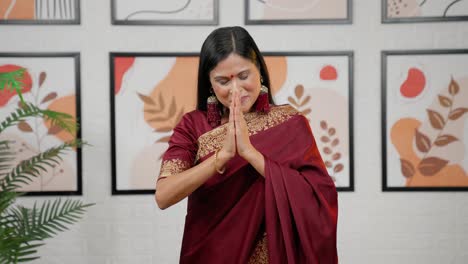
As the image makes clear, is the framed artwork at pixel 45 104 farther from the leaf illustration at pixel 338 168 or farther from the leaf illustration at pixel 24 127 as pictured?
the leaf illustration at pixel 338 168

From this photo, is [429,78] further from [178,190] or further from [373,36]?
[178,190]

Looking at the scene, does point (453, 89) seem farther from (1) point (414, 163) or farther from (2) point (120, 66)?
(2) point (120, 66)

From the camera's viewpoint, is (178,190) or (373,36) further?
(373,36)

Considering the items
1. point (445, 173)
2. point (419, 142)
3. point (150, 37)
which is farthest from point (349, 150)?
point (150, 37)

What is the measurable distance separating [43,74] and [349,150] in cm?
170

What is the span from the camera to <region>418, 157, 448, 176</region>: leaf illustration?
2.62m

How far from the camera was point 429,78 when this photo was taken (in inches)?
103

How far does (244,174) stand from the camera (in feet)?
4.80

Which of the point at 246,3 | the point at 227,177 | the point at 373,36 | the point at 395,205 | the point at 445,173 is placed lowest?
the point at 395,205

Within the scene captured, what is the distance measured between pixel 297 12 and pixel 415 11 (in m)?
0.64

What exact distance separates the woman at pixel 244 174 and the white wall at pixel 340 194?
1.15 metres

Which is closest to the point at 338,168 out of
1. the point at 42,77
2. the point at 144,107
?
the point at 144,107

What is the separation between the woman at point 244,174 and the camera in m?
1.36

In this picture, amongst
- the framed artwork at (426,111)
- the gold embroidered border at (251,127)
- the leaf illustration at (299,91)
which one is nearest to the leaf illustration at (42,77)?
the leaf illustration at (299,91)
